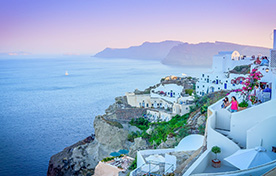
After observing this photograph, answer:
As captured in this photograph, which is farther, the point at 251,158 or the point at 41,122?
the point at 41,122

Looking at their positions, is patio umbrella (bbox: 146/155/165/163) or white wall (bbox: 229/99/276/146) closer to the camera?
white wall (bbox: 229/99/276/146)

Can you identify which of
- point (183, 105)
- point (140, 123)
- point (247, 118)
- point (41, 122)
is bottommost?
point (41, 122)

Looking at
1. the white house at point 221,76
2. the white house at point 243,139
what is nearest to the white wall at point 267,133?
the white house at point 243,139

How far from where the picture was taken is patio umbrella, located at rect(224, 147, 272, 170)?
17.8ft

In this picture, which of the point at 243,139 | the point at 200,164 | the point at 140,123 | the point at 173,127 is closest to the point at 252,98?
the point at 243,139

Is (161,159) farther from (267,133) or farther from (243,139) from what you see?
(267,133)

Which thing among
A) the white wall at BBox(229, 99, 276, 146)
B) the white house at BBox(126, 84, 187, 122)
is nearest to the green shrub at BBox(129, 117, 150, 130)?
the white house at BBox(126, 84, 187, 122)

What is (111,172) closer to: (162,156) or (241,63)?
(162,156)

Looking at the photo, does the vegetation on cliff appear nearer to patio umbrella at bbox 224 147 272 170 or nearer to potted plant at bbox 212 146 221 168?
potted plant at bbox 212 146 221 168

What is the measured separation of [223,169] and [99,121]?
576 inches

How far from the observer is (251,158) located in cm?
548

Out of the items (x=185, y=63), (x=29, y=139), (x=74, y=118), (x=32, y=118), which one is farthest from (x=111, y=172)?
(x=185, y=63)

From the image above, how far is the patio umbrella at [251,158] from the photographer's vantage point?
17.8ft

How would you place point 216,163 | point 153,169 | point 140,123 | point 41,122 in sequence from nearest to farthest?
point 216,163, point 153,169, point 140,123, point 41,122
